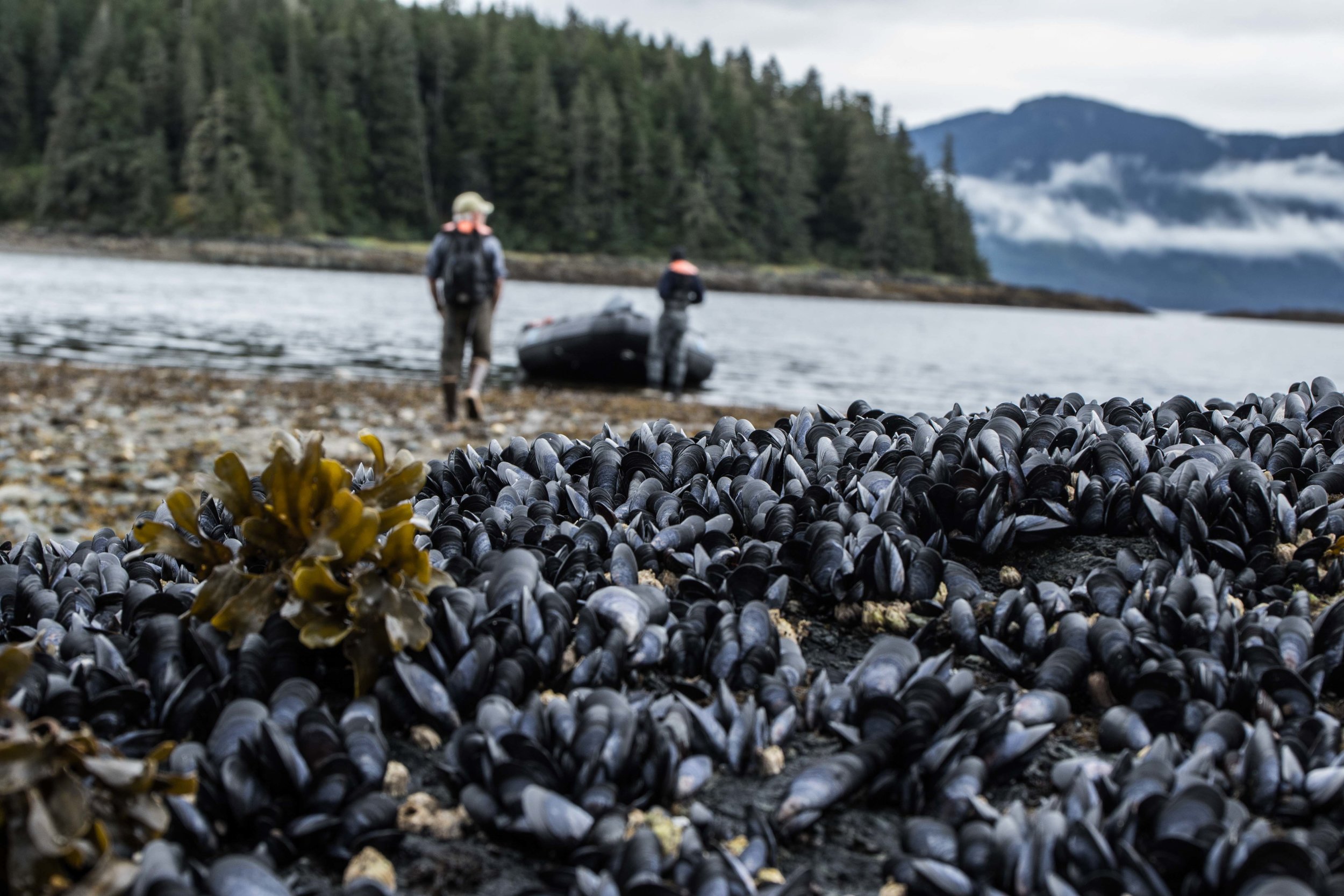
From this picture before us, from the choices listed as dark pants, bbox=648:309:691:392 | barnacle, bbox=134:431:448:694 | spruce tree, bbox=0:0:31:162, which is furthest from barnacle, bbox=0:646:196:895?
spruce tree, bbox=0:0:31:162

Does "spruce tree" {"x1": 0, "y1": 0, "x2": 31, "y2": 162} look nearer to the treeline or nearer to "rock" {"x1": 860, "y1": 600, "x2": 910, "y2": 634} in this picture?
the treeline

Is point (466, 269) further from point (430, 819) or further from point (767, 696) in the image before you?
point (430, 819)

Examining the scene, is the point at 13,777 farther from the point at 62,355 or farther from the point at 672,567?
the point at 62,355

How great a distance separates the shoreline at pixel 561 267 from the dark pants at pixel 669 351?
65.3 metres

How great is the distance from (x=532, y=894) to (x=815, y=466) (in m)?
2.06

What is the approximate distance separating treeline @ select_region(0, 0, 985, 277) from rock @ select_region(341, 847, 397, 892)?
9574 cm

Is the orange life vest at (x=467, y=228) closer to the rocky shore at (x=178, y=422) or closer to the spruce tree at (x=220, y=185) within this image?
the rocky shore at (x=178, y=422)

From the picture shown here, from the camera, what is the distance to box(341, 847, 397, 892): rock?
164 centimetres

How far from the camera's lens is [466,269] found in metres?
11.4

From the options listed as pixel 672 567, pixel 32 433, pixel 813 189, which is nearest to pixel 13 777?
pixel 672 567

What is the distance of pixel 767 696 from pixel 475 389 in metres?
10.8

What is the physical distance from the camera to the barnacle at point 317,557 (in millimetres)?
2012

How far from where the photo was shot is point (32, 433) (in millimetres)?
9703

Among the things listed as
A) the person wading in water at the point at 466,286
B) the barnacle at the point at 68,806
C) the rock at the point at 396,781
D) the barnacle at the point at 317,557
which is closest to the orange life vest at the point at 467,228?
the person wading in water at the point at 466,286
